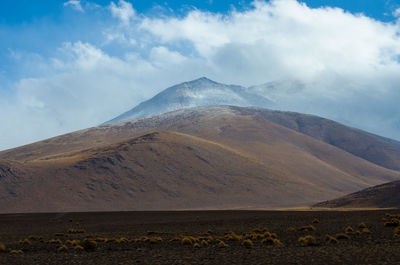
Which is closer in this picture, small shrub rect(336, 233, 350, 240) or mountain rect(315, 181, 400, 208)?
small shrub rect(336, 233, 350, 240)

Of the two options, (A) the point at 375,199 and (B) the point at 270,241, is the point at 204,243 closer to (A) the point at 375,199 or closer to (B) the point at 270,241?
(B) the point at 270,241

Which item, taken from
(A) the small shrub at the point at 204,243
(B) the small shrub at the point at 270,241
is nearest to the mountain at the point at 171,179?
(A) the small shrub at the point at 204,243

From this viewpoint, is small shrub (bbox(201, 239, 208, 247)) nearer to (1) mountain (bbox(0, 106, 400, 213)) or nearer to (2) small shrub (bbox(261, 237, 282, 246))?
(2) small shrub (bbox(261, 237, 282, 246))

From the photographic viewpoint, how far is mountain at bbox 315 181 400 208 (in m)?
78.1

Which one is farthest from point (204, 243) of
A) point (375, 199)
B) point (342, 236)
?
point (375, 199)

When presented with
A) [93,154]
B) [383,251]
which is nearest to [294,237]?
[383,251]

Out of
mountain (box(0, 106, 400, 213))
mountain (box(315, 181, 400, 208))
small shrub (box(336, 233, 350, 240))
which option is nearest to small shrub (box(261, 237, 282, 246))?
small shrub (box(336, 233, 350, 240))

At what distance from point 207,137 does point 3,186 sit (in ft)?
279

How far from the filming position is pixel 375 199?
82.4 meters

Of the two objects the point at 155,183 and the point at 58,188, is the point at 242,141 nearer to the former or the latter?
the point at 155,183

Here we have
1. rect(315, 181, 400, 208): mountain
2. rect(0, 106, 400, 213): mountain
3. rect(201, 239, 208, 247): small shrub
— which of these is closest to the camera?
rect(201, 239, 208, 247): small shrub

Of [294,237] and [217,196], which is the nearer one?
[294,237]

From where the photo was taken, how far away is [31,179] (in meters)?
125

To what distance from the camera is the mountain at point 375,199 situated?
3073 inches
